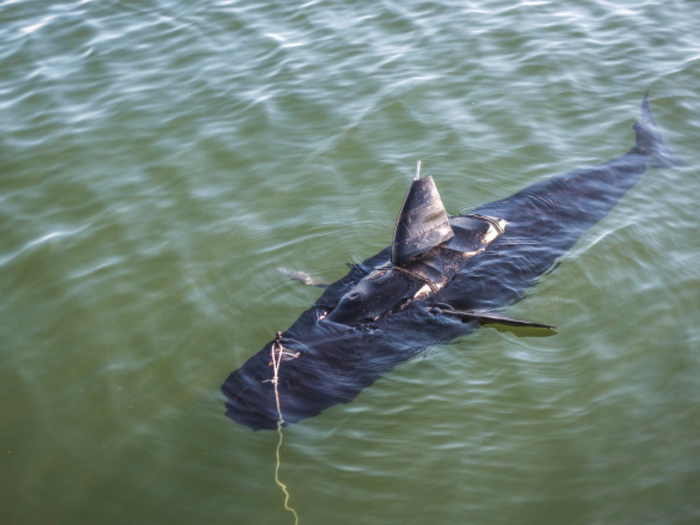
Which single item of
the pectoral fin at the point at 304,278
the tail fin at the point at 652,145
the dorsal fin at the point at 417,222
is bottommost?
the tail fin at the point at 652,145

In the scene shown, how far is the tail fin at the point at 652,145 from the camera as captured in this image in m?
7.98

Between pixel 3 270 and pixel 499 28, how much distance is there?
767 centimetres

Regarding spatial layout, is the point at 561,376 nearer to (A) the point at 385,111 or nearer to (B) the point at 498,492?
(B) the point at 498,492

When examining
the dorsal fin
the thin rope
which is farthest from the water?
the dorsal fin

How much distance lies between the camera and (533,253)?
661 centimetres

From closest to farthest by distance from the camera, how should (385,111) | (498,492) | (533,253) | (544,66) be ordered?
(498,492) → (533,253) → (385,111) → (544,66)

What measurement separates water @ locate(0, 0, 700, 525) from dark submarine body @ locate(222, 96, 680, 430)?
17cm

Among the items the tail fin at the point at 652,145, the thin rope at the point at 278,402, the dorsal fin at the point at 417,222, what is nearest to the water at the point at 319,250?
the thin rope at the point at 278,402

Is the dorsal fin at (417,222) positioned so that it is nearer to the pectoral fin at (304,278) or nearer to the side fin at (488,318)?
the side fin at (488,318)

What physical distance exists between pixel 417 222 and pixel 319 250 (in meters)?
1.35

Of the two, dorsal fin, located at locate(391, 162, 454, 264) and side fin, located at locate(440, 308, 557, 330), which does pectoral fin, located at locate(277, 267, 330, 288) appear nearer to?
dorsal fin, located at locate(391, 162, 454, 264)

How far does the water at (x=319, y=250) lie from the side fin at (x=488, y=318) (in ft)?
0.87

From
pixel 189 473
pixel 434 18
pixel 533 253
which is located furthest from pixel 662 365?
pixel 434 18

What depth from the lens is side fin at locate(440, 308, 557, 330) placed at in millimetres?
5539
